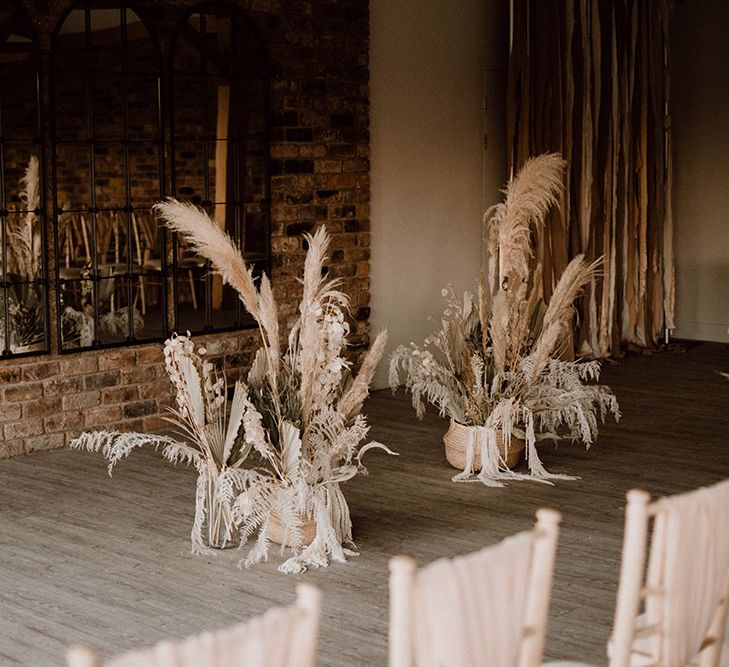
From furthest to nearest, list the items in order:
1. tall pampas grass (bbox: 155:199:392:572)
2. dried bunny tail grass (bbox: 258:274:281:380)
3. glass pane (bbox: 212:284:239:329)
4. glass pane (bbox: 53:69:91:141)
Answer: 1. glass pane (bbox: 212:284:239:329)
2. glass pane (bbox: 53:69:91:141)
3. tall pampas grass (bbox: 155:199:392:572)
4. dried bunny tail grass (bbox: 258:274:281:380)

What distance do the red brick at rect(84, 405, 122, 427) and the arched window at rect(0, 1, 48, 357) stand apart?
16.7 inches

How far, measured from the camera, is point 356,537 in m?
4.60

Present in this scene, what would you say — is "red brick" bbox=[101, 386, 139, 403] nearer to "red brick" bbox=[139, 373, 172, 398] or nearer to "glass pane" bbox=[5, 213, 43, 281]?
"red brick" bbox=[139, 373, 172, 398]

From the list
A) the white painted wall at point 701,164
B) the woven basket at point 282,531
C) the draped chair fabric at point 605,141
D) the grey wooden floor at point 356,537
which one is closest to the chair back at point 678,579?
the grey wooden floor at point 356,537

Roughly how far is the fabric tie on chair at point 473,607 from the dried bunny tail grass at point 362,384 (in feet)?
7.66

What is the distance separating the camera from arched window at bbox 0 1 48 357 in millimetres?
5961

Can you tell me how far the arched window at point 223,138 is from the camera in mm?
6734

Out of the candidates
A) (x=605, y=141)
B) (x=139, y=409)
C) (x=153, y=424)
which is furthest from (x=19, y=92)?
(x=605, y=141)

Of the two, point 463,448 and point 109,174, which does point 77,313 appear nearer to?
point 109,174

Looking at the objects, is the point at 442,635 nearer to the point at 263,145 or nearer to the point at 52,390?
the point at 52,390

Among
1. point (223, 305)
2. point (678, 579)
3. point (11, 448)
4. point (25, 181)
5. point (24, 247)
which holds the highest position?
point (25, 181)

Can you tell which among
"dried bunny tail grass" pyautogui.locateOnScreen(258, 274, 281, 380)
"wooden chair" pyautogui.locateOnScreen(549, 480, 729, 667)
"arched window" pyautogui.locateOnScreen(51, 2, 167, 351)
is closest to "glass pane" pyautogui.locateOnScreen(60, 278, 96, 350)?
"arched window" pyautogui.locateOnScreen(51, 2, 167, 351)

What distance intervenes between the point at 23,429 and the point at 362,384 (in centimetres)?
248

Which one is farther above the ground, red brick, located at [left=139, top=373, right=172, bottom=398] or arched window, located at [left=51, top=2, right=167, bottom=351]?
arched window, located at [left=51, top=2, right=167, bottom=351]
